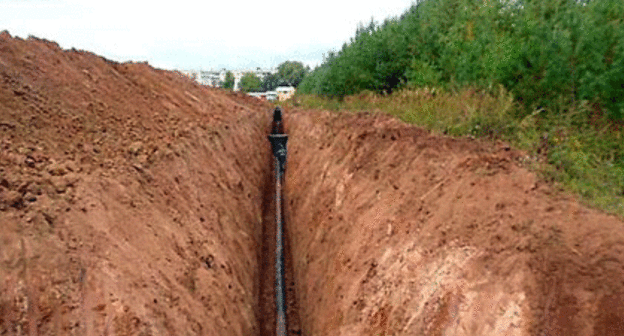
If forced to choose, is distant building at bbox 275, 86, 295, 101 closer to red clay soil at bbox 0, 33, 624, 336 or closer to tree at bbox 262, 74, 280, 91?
tree at bbox 262, 74, 280, 91

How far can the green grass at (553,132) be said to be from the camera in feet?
26.5

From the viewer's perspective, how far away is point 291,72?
97.4 meters

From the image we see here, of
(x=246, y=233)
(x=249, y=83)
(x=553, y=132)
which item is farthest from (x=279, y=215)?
(x=249, y=83)

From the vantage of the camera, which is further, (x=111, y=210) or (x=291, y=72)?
(x=291, y=72)

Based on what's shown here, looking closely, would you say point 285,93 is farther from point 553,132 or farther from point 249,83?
point 553,132

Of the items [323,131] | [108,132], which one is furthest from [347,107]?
[108,132]

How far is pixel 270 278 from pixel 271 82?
8750cm

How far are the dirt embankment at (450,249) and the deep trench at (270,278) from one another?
1.96 feet

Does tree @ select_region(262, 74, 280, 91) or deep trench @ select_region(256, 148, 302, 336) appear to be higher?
tree @ select_region(262, 74, 280, 91)

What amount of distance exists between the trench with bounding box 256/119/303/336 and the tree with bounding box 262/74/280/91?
80.5m

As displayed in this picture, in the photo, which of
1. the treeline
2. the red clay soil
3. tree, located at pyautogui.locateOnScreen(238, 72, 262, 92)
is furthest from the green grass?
tree, located at pyautogui.locateOnScreen(238, 72, 262, 92)

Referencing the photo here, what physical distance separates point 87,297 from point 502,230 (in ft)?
17.4

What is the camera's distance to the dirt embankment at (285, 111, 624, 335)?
5.97m

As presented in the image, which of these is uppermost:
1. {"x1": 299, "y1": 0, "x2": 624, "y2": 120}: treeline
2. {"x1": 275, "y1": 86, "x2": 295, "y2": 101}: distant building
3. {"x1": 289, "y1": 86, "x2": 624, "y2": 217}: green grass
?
{"x1": 299, "y1": 0, "x2": 624, "y2": 120}: treeline
